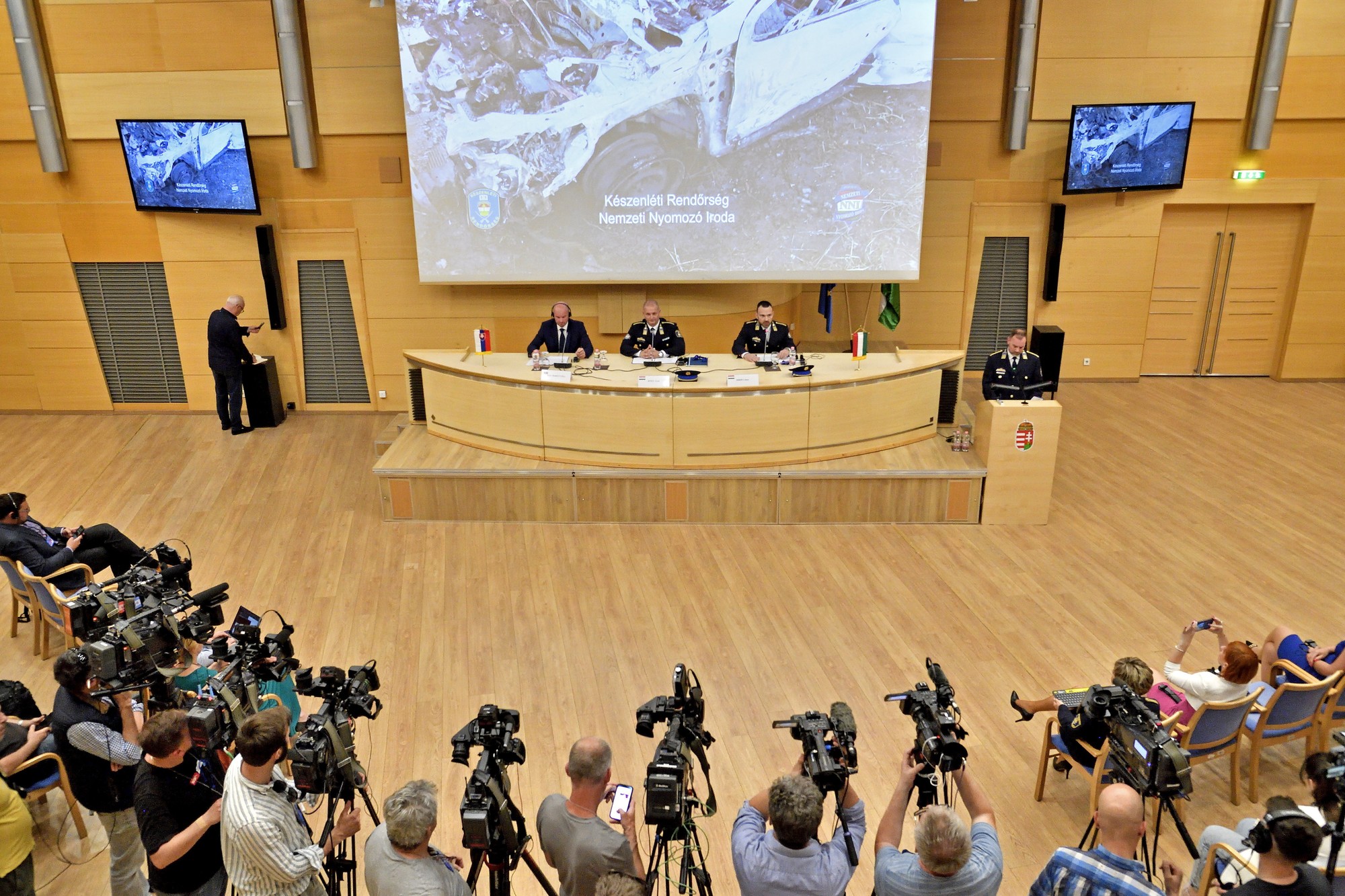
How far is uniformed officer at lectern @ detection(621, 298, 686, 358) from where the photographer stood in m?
7.95

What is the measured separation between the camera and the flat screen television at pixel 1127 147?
8.96 metres

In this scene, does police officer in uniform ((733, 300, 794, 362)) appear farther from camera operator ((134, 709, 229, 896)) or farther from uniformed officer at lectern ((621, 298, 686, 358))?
camera operator ((134, 709, 229, 896))

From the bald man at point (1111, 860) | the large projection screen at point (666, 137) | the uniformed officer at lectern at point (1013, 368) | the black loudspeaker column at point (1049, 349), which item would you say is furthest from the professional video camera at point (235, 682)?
the black loudspeaker column at point (1049, 349)

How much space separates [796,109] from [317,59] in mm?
4334

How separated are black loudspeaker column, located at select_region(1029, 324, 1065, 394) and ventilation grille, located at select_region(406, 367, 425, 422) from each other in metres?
5.86

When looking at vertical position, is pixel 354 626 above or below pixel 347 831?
below

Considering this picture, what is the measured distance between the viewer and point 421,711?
500cm

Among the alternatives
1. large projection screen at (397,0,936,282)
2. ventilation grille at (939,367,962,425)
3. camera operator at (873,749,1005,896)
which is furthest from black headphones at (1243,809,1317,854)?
large projection screen at (397,0,936,282)

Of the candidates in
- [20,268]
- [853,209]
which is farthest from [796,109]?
[20,268]

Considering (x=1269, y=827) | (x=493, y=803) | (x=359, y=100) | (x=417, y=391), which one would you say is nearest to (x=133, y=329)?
(x=359, y=100)

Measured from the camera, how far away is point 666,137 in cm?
830

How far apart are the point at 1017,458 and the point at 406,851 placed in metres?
5.46

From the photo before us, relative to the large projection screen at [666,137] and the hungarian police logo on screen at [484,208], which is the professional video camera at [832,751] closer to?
the large projection screen at [666,137]

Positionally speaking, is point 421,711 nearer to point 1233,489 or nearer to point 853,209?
point 853,209
